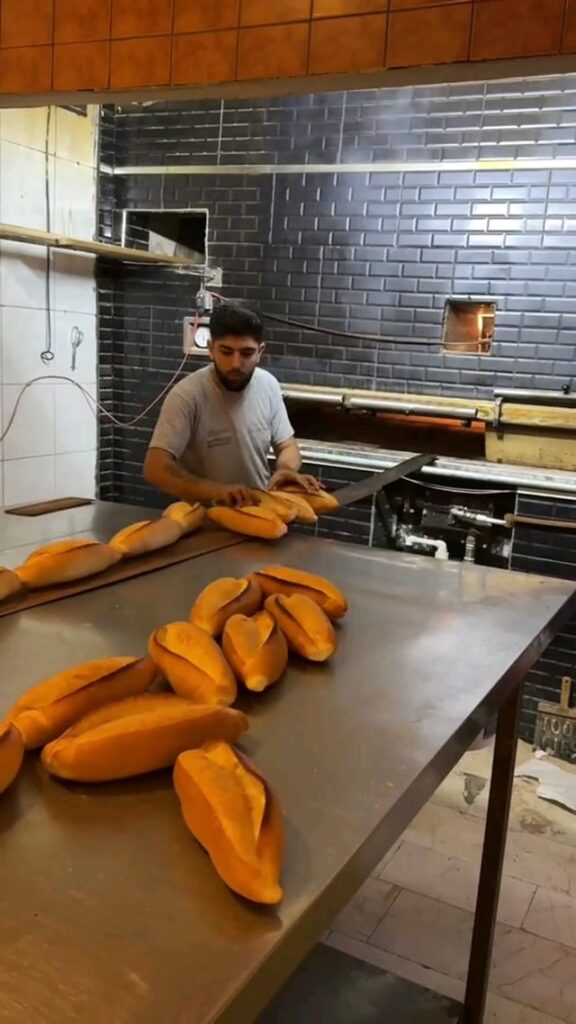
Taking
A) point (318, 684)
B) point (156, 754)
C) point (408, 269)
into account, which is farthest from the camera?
point (408, 269)

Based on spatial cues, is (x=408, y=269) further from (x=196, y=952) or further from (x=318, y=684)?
(x=196, y=952)

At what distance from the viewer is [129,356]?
4.55m

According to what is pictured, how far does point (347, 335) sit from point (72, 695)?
3.23m

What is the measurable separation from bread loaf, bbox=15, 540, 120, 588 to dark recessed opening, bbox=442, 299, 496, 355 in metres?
2.57

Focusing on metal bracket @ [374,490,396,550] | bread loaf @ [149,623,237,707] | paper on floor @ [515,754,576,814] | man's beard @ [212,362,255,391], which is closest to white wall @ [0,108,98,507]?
man's beard @ [212,362,255,391]

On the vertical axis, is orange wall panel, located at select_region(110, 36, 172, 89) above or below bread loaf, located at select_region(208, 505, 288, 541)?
above

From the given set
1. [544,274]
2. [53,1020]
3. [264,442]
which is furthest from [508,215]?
[53,1020]

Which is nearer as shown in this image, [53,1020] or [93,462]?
[53,1020]

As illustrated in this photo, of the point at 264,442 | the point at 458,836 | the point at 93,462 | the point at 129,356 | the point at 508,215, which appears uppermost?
the point at 508,215

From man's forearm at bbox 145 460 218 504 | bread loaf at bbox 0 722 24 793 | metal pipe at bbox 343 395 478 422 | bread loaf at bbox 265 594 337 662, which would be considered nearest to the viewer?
bread loaf at bbox 0 722 24 793

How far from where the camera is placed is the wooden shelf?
12.1 ft

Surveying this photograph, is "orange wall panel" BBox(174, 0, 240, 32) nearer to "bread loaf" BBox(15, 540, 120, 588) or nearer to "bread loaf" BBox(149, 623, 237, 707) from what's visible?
"bread loaf" BBox(15, 540, 120, 588)

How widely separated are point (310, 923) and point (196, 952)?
121 millimetres

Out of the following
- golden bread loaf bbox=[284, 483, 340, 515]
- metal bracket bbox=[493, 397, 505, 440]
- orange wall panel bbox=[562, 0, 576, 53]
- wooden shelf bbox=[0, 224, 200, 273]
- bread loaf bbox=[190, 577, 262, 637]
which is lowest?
bread loaf bbox=[190, 577, 262, 637]
